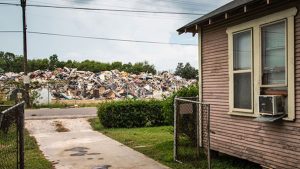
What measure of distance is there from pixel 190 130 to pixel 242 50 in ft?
9.70

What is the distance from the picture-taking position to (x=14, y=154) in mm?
9625

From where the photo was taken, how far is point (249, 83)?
27.2 ft

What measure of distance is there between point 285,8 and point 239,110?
237cm

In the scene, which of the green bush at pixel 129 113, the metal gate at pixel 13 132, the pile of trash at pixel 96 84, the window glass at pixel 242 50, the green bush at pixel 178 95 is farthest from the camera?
the pile of trash at pixel 96 84

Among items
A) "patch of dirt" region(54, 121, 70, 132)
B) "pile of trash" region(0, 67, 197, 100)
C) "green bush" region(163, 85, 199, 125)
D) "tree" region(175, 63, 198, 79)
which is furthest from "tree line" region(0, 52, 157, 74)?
"green bush" region(163, 85, 199, 125)

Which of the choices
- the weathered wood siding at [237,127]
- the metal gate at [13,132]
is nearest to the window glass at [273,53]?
the weathered wood siding at [237,127]

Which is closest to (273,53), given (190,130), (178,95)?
(190,130)

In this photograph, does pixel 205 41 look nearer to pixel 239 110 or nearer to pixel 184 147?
pixel 239 110

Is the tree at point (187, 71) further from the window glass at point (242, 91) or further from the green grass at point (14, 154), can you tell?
the window glass at point (242, 91)

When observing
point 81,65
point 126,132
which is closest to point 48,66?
point 81,65

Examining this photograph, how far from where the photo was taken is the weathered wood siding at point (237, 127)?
22.6 feet

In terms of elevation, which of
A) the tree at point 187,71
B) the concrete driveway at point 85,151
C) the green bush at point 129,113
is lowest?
the concrete driveway at point 85,151

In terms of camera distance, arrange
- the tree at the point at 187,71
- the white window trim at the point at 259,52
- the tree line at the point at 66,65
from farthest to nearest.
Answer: the tree at the point at 187,71 < the tree line at the point at 66,65 < the white window trim at the point at 259,52

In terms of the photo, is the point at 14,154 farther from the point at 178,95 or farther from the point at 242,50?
the point at 242,50
